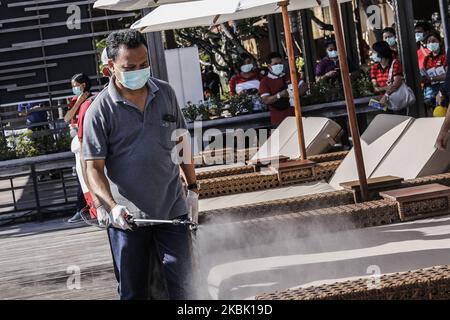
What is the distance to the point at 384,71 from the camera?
12.1 meters

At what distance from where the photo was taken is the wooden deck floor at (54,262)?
7.70 m

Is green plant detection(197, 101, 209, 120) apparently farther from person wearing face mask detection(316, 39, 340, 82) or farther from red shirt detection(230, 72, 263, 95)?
person wearing face mask detection(316, 39, 340, 82)

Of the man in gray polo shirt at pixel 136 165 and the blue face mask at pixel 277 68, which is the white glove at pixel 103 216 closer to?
the man in gray polo shirt at pixel 136 165

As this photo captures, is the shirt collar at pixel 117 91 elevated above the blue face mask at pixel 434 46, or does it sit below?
below

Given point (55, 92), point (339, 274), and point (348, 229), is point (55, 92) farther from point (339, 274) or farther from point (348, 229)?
point (339, 274)

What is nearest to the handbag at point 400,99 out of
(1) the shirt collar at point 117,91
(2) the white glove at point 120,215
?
(1) the shirt collar at point 117,91

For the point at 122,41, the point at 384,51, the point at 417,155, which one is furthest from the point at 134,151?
the point at 384,51

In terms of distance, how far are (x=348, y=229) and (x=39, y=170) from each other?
7.55 meters

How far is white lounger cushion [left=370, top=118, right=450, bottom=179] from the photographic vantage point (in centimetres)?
709

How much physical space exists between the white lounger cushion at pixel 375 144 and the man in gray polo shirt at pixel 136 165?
11.6ft

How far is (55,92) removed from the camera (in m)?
13.3

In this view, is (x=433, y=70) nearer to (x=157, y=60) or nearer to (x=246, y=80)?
(x=246, y=80)

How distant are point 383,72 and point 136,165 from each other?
7981 mm
